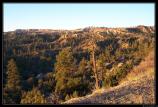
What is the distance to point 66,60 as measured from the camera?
72.2 feet

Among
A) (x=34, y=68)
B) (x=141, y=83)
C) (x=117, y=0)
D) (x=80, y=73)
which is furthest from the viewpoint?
(x=34, y=68)

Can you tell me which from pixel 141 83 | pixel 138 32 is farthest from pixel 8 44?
pixel 141 83

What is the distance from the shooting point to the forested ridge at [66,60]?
22.0 m

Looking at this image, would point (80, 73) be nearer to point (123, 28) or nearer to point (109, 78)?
point (109, 78)

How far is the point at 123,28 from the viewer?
46000 millimetres

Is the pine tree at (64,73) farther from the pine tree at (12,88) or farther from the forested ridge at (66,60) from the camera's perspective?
the pine tree at (12,88)

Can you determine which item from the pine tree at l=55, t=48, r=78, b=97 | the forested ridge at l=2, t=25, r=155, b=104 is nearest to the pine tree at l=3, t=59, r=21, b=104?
the forested ridge at l=2, t=25, r=155, b=104

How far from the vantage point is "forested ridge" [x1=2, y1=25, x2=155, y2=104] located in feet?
72.2

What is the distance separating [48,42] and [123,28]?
9.98 meters

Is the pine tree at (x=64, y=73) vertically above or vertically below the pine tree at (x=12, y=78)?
above

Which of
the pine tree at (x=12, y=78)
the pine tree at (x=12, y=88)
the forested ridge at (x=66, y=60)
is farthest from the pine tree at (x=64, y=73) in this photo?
the pine tree at (x=12, y=78)

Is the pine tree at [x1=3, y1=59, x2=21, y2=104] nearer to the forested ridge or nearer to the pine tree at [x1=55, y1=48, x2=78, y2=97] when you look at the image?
the forested ridge

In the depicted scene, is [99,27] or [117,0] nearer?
[117,0]

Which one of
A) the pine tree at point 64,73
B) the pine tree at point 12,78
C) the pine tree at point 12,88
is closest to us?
the pine tree at point 64,73
